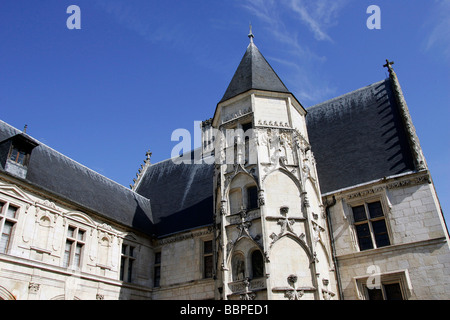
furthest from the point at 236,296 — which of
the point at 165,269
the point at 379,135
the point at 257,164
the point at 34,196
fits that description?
the point at 379,135

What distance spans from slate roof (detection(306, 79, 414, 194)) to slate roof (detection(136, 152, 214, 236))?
5.27 metres

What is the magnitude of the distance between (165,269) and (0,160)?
7553 mm

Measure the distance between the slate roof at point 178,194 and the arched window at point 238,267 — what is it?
3.77 meters

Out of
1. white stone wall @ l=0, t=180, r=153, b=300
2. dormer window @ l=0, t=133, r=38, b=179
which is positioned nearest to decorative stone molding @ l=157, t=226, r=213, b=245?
white stone wall @ l=0, t=180, r=153, b=300

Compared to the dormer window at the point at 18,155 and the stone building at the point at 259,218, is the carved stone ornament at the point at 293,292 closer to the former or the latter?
the stone building at the point at 259,218

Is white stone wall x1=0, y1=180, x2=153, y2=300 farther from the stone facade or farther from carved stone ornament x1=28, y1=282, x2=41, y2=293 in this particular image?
the stone facade

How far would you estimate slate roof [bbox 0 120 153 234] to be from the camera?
13625 mm

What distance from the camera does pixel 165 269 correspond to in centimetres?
1584

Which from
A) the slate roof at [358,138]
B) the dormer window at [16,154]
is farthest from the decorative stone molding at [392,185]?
the dormer window at [16,154]

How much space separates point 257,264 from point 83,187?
320 inches

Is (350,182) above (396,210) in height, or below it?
above

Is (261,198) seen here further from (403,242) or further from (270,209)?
(403,242)

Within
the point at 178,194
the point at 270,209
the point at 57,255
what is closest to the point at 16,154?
the point at 57,255
